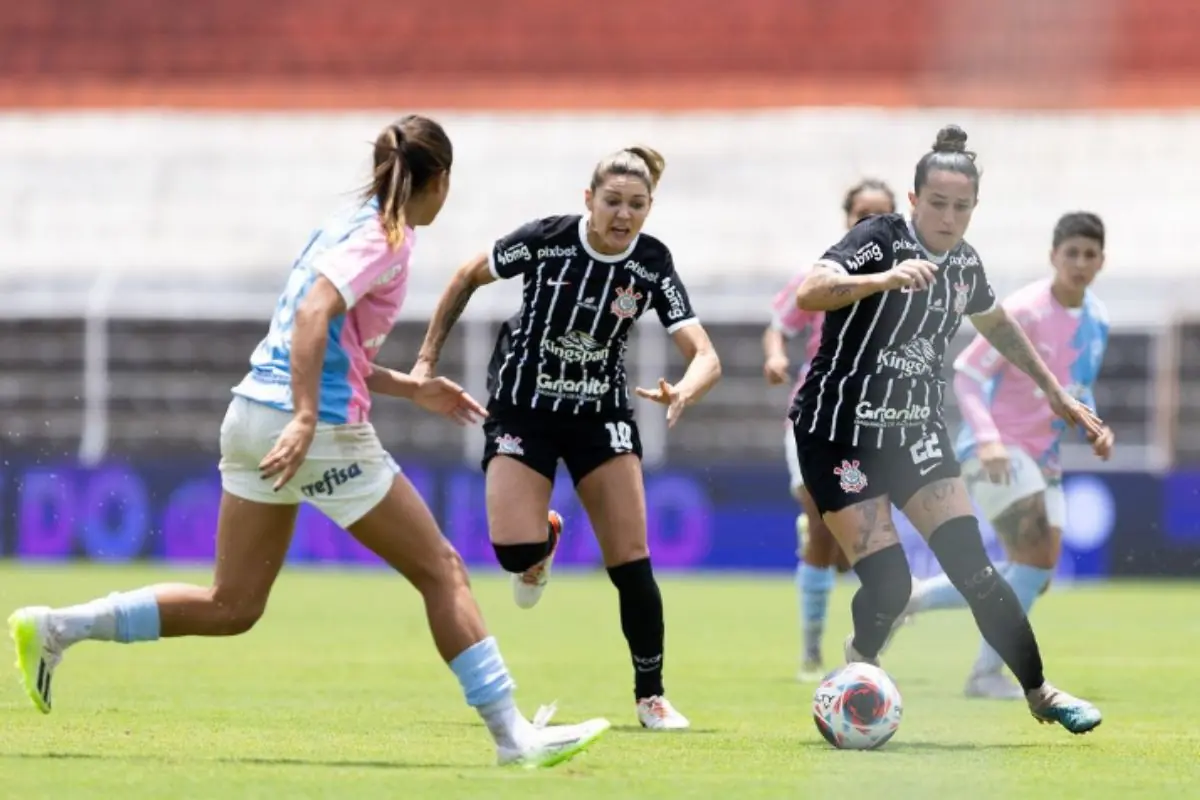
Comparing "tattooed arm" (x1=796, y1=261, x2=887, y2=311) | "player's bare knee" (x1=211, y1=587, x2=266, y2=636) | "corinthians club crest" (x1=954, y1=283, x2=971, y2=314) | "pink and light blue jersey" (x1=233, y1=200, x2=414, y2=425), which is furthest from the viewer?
"corinthians club crest" (x1=954, y1=283, x2=971, y2=314)

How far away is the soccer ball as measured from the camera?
7645mm

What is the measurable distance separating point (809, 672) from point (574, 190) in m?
12.4

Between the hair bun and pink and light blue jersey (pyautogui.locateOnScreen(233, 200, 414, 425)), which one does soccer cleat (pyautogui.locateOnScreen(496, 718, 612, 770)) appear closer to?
pink and light blue jersey (pyautogui.locateOnScreen(233, 200, 414, 425))

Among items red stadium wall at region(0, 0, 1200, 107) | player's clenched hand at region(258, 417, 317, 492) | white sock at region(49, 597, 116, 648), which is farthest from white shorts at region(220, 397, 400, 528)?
red stadium wall at region(0, 0, 1200, 107)

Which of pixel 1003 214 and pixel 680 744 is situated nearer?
pixel 680 744

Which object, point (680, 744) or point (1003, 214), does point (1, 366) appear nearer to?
point (1003, 214)

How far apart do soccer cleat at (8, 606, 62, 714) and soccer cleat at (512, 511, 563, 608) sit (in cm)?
219

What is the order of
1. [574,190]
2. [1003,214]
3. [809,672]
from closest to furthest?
[809,672]
[1003,214]
[574,190]

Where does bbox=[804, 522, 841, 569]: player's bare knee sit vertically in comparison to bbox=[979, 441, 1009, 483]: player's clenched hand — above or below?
below

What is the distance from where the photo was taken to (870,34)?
81.2 feet

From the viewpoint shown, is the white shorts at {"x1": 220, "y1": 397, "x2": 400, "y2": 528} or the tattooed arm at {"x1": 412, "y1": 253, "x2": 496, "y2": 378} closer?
the white shorts at {"x1": 220, "y1": 397, "x2": 400, "y2": 528}

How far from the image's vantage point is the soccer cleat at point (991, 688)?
32.6 ft

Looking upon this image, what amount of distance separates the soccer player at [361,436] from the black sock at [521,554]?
175 centimetres

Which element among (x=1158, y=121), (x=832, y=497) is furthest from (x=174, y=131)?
(x=832, y=497)
